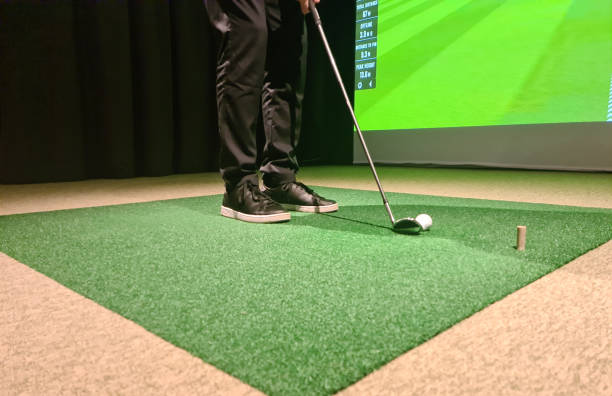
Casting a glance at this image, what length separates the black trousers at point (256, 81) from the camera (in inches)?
52.9

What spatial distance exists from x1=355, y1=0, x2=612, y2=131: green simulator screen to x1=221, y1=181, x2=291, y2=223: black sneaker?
2572 millimetres

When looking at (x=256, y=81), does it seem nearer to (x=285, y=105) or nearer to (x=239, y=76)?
(x=239, y=76)

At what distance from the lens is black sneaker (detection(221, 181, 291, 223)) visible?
1.35m

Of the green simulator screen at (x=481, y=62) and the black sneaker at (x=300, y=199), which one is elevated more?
the green simulator screen at (x=481, y=62)

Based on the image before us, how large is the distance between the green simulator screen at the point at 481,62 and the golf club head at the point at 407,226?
2465 mm

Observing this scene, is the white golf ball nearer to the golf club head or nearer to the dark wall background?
the golf club head

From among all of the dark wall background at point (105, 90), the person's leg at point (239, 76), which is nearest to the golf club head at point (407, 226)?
the person's leg at point (239, 76)

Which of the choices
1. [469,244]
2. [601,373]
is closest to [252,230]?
[469,244]

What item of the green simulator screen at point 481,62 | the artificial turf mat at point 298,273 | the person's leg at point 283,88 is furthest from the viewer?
the green simulator screen at point 481,62

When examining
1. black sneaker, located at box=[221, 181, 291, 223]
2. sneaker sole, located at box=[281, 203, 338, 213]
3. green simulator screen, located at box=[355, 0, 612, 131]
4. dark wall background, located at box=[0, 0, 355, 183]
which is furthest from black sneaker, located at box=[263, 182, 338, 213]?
green simulator screen, located at box=[355, 0, 612, 131]

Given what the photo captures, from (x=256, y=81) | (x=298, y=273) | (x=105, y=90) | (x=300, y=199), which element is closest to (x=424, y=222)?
(x=298, y=273)

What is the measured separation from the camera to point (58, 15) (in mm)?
2619

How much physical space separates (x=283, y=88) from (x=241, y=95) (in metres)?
0.27

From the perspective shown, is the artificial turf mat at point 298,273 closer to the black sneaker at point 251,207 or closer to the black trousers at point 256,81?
the black sneaker at point 251,207
